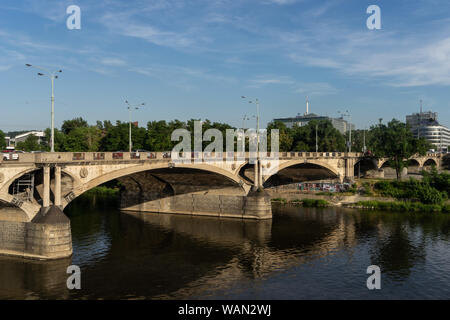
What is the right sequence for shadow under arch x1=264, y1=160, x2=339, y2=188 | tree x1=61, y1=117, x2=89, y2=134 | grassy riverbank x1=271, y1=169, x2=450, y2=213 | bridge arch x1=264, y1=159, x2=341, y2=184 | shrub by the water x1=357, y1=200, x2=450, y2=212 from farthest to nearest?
tree x1=61, y1=117, x2=89, y2=134, shadow under arch x1=264, y1=160, x2=339, y2=188, grassy riverbank x1=271, y1=169, x2=450, y2=213, shrub by the water x1=357, y1=200, x2=450, y2=212, bridge arch x1=264, y1=159, x2=341, y2=184

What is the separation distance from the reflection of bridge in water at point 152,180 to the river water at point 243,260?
2.94 metres

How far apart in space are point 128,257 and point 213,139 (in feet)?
222

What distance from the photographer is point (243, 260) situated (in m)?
41.2

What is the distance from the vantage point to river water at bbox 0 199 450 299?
31969 mm

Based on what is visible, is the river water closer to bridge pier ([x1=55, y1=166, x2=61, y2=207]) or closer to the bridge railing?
bridge pier ([x1=55, y1=166, x2=61, y2=207])

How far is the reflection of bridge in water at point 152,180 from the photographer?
36.5m

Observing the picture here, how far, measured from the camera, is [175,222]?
61406 millimetres

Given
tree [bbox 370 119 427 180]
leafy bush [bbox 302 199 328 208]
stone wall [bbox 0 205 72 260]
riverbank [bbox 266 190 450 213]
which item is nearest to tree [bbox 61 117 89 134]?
riverbank [bbox 266 190 450 213]

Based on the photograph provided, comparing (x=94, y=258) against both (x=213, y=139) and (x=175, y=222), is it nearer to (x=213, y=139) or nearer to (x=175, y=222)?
(x=175, y=222)

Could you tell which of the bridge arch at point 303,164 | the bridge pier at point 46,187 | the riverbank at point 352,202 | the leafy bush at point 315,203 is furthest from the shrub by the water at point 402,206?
the bridge pier at point 46,187

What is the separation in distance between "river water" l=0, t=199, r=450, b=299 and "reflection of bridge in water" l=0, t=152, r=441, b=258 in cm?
294
